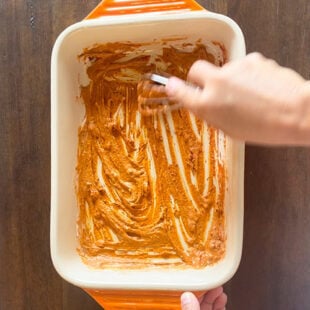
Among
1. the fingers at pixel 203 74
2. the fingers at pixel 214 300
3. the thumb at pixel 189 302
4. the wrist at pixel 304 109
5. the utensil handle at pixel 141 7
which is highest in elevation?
the utensil handle at pixel 141 7

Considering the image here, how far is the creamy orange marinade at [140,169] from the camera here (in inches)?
32.4

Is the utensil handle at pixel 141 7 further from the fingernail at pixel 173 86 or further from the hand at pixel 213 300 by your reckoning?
the hand at pixel 213 300

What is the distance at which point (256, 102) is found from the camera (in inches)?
20.7

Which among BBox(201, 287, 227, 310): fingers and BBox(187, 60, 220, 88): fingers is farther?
BBox(201, 287, 227, 310): fingers

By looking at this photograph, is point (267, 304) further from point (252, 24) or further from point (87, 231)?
point (252, 24)

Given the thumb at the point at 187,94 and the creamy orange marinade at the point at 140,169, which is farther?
the creamy orange marinade at the point at 140,169

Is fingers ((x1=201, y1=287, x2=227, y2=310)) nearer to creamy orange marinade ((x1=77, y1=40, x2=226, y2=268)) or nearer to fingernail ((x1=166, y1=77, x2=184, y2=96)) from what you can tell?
creamy orange marinade ((x1=77, y1=40, x2=226, y2=268))

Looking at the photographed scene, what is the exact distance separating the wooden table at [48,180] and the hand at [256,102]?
0.27 meters

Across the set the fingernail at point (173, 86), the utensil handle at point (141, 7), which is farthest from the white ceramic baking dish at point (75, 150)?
the fingernail at point (173, 86)

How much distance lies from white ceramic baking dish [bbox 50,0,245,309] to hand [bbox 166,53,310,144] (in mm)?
165

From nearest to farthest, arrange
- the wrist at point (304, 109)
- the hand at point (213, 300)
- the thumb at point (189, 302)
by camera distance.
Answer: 1. the wrist at point (304, 109)
2. the thumb at point (189, 302)
3. the hand at point (213, 300)

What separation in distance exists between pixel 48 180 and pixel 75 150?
9 cm

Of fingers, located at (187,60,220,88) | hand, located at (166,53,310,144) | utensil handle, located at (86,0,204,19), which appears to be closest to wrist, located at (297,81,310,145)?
hand, located at (166,53,310,144)

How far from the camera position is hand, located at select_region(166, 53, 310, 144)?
1.68 feet
